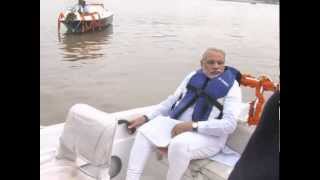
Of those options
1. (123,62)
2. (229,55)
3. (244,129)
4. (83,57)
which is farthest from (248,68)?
(244,129)

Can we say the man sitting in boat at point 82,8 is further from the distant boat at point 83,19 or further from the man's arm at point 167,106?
the man's arm at point 167,106

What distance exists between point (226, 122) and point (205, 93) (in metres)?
0.19

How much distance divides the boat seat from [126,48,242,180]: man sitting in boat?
4cm

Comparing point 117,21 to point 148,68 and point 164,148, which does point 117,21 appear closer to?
point 148,68

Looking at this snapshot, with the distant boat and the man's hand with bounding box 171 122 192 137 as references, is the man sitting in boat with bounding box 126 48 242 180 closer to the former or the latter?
the man's hand with bounding box 171 122 192 137

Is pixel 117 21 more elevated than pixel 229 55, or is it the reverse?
Answer: pixel 117 21

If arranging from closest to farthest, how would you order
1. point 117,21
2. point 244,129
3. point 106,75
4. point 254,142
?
point 254,142, point 244,129, point 106,75, point 117,21

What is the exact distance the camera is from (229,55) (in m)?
13.1

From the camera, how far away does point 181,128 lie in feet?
6.20

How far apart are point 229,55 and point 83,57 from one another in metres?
4.46

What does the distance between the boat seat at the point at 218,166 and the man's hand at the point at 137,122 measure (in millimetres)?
339

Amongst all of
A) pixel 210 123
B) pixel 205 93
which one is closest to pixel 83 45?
pixel 205 93

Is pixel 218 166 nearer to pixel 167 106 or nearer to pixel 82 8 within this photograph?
pixel 167 106
